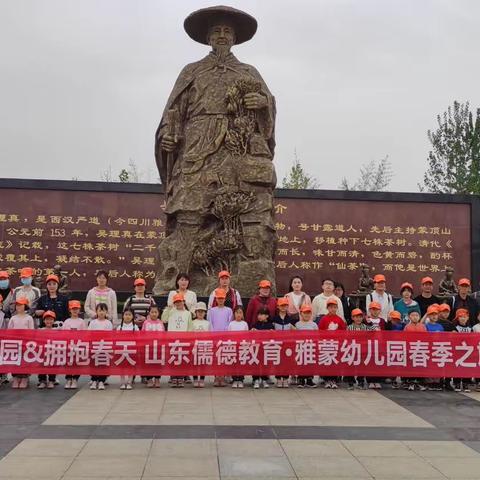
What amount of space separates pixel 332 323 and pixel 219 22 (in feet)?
16.8

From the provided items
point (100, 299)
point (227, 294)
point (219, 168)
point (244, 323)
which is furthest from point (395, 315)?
point (219, 168)

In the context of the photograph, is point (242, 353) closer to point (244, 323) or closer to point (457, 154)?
point (244, 323)

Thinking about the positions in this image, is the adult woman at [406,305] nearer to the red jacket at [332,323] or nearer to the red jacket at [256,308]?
the red jacket at [332,323]

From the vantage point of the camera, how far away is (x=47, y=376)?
601 centimetres

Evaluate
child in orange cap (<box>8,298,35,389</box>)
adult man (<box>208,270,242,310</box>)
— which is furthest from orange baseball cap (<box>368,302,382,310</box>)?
child in orange cap (<box>8,298,35,389</box>)

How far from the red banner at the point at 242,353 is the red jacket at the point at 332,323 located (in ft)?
0.73

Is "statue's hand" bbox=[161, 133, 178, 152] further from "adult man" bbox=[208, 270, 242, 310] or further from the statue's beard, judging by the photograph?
"adult man" bbox=[208, 270, 242, 310]

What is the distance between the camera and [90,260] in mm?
15266

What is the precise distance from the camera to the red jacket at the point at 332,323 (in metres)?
6.42

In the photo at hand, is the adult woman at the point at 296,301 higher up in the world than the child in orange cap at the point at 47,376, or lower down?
higher up

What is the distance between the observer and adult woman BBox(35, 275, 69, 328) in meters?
6.48

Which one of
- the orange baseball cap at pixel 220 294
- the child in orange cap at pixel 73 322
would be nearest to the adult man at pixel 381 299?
the orange baseball cap at pixel 220 294

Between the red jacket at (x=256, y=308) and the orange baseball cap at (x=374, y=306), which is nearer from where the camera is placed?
the red jacket at (x=256, y=308)

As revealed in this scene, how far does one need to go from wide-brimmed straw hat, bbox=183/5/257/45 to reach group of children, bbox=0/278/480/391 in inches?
181
